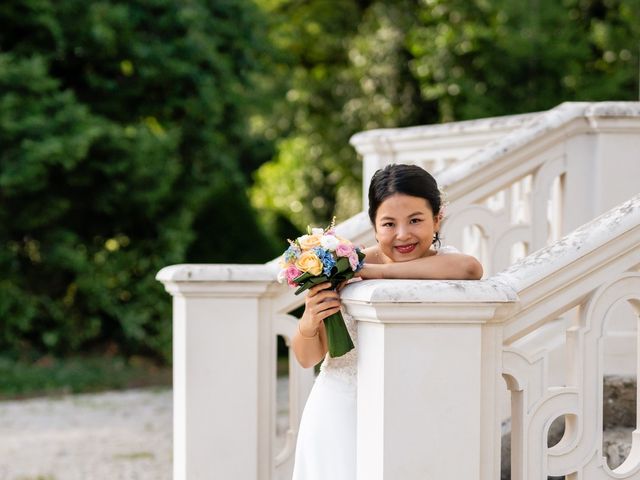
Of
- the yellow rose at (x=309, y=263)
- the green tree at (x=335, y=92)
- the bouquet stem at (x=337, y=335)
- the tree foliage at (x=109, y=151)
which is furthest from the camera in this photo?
the green tree at (x=335, y=92)

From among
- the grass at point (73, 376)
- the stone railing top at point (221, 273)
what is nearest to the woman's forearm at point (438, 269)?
the stone railing top at point (221, 273)

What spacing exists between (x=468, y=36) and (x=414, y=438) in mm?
14951

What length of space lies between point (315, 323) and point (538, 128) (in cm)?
154

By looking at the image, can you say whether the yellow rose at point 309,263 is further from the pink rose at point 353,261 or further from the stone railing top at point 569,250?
the stone railing top at point 569,250

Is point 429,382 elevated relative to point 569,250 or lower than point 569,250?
lower

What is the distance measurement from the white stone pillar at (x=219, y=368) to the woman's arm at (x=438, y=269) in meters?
1.09

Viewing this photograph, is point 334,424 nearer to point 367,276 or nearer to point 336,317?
point 336,317

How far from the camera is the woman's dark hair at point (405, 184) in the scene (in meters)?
2.96

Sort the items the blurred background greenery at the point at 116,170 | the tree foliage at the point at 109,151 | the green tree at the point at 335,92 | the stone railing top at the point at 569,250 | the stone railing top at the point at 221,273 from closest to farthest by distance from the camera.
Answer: the stone railing top at the point at 569,250, the stone railing top at the point at 221,273, the tree foliage at the point at 109,151, the blurred background greenery at the point at 116,170, the green tree at the point at 335,92

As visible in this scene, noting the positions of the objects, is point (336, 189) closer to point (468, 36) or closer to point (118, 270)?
point (468, 36)

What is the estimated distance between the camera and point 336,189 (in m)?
20.7

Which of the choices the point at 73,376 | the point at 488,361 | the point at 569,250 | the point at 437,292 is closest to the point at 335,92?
the point at 73,376

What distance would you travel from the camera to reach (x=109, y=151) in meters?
11.4

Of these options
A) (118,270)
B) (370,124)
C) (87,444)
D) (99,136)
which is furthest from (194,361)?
(370,124)
